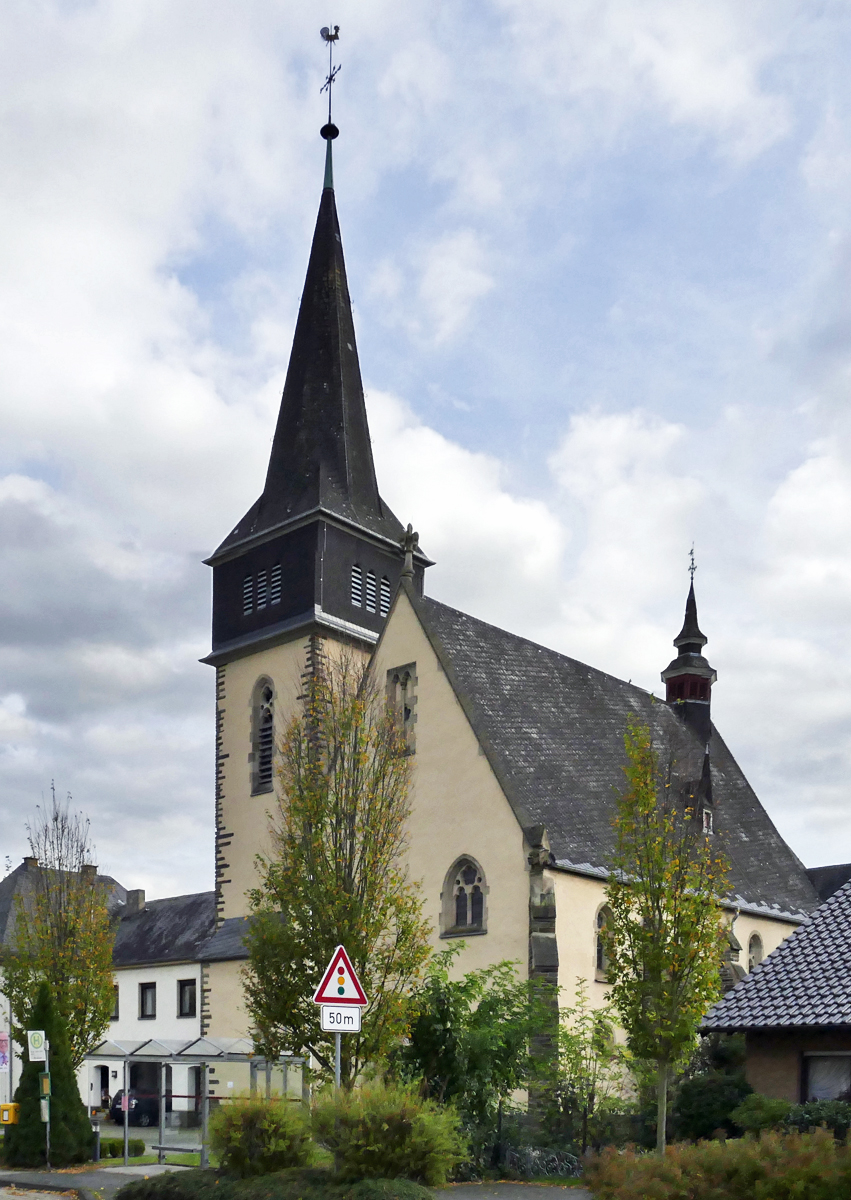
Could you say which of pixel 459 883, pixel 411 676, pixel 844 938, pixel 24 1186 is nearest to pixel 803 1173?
pixel 844 938

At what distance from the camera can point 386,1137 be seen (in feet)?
49.3

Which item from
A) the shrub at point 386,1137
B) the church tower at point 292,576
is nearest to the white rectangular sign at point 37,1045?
the shrub at point 386,1137

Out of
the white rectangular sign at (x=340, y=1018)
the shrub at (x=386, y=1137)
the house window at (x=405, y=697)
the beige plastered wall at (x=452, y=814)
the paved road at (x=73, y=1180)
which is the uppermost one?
the house window at (x=405, y=697)

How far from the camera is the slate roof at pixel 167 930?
51781 millimetres

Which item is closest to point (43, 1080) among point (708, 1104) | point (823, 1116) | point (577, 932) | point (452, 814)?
point (452, 814)

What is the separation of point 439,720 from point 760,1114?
1178 cm

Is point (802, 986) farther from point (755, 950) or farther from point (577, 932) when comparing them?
point (755, 950)

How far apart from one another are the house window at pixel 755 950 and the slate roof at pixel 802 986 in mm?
10176

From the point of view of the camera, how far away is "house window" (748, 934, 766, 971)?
113 ft

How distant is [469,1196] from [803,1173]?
754cm

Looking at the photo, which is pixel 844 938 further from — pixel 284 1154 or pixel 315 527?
pixel 315 527

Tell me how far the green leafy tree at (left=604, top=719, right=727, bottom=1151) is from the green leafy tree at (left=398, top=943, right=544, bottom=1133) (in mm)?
2041

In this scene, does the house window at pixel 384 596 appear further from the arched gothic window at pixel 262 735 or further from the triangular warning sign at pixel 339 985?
the triangular warning sign at pixel 339 985

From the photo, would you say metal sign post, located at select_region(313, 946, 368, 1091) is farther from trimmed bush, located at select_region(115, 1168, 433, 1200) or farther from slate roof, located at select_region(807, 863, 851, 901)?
slate roof, located at select_region(807, 863, 851, 901)
